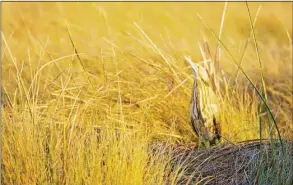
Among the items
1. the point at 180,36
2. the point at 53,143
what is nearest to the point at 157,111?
the point at 53,143

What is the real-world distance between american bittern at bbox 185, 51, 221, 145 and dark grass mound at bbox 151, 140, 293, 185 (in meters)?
0.21

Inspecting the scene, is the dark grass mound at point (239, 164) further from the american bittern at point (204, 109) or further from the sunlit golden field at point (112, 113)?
the american bittern at point (204, 109)

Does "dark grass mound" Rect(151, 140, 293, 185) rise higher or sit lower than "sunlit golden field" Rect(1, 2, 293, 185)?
lower

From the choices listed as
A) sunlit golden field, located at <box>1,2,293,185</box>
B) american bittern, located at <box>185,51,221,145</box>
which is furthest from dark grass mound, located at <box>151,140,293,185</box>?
american bittern, located at <box>185,51,221,145</box>

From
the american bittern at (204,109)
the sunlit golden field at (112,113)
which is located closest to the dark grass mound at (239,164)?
the sunlit golden field at (112,113)

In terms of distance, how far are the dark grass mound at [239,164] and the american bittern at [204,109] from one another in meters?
0.21

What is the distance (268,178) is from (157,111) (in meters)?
0.96

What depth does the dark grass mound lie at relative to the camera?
117 inches

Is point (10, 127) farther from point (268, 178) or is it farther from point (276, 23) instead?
point (276, 23)

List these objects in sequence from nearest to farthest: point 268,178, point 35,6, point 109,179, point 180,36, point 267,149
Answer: point 109,179 → point 268,178 → point 267,149 → point 180,36 → point 35,6

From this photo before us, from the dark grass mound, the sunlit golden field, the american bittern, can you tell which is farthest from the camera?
the american bittern

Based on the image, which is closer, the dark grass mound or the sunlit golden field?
the sunlit golden field

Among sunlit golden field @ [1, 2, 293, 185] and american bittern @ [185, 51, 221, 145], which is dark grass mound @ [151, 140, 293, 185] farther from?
american bittern @ [185, 51, 221, 145]

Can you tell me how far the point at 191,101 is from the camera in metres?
3.64
